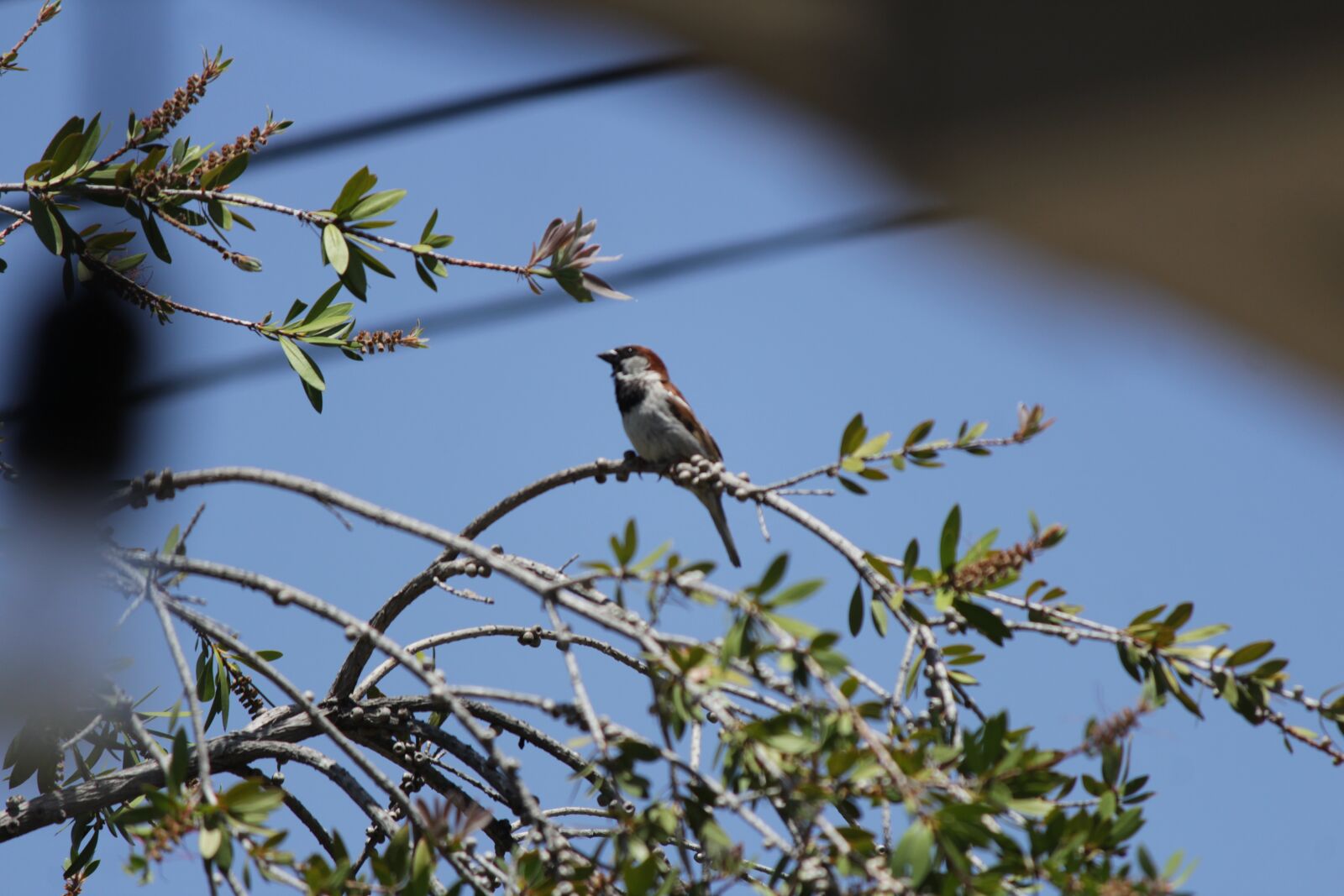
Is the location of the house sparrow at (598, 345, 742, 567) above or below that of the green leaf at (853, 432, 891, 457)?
above

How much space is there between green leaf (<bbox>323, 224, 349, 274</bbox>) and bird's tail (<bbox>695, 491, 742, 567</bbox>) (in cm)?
198

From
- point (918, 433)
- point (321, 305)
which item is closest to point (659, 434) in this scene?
point (321, 305)

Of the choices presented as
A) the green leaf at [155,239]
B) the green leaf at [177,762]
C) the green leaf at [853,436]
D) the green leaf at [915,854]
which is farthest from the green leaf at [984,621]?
the green leaf at [155,239]

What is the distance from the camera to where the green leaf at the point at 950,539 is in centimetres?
227

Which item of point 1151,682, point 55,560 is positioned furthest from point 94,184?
point 1151,682

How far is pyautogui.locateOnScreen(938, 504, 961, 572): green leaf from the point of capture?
2.27 m

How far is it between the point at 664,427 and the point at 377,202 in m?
1.98

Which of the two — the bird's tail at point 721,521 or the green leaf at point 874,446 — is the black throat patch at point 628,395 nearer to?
the bird's tail at point 721,521

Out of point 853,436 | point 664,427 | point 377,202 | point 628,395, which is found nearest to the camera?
point 853,436

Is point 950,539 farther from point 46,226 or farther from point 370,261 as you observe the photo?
point 46,226

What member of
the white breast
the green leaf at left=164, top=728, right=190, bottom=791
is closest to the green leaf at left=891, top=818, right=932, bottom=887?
the green leaf at left=164, top=728, right=190, bottom=791

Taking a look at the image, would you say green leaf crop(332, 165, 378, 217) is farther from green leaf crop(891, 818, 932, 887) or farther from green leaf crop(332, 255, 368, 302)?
green leaf crop(891, 818, 932, 887)

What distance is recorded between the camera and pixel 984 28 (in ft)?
2.38

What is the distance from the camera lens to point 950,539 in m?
2.28
